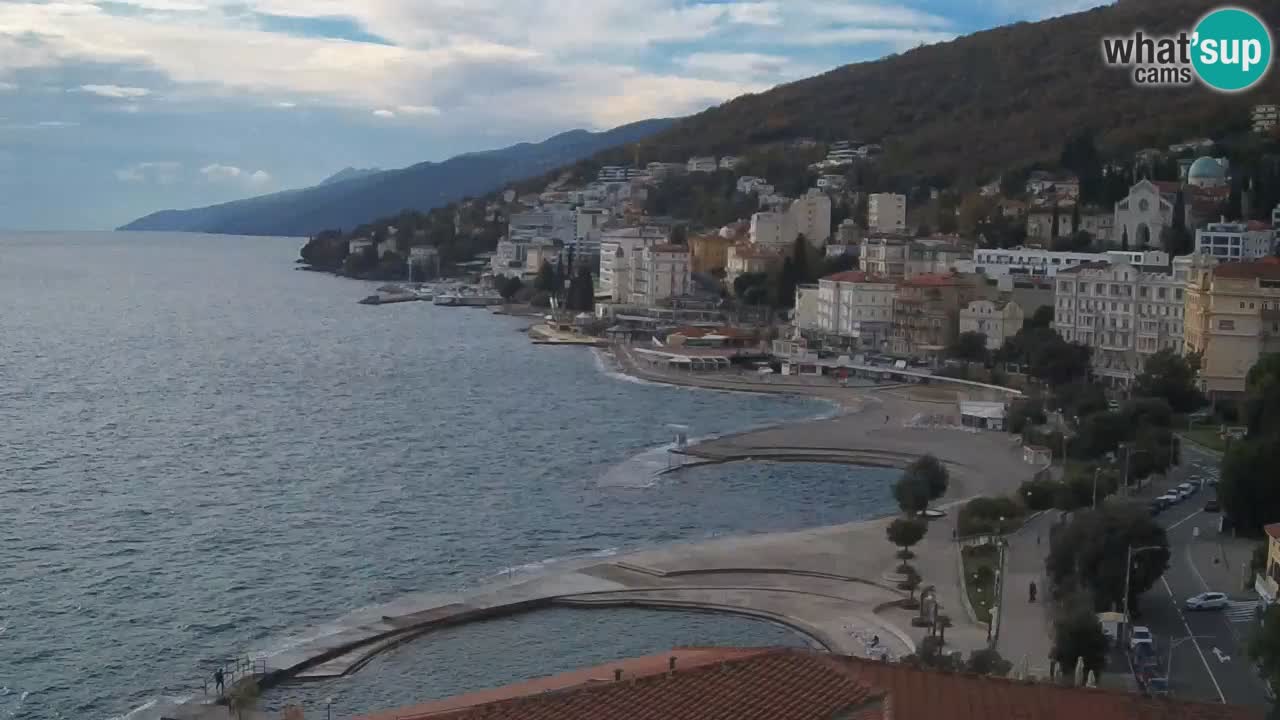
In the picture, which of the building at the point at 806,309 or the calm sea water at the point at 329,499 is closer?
the calm sea water at the point at 329,499

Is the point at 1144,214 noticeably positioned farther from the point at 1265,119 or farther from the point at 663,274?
the point at 663,274

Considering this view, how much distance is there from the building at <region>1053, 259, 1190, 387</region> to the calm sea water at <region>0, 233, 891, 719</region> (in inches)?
336

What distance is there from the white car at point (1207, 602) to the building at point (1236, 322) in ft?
59.9

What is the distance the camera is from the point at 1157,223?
50688 millimetres

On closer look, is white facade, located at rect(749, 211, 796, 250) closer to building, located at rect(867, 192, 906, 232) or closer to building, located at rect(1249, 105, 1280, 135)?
building, located at rect(867, 192, 906, 232)

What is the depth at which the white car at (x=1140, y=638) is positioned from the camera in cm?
1550

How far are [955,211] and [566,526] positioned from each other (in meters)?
47.0

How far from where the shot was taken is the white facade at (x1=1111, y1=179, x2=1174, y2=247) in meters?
50.6

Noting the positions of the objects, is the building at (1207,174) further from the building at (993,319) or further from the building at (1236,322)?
the building at (1236,322)

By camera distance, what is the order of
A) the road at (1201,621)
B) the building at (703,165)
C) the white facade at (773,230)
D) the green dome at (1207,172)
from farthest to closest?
the building at (703,165) < the white facade at (773,230) < the green dome at (1207,172) < the road at (1201,621)

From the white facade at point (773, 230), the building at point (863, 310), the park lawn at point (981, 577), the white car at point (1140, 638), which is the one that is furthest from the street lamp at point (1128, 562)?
the white facade at point (773, 230)

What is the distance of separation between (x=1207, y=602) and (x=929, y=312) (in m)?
33.2

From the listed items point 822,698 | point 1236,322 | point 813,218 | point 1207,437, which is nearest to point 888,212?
point 813,218

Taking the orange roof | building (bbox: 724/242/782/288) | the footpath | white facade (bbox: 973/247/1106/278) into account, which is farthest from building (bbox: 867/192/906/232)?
the orange roof
